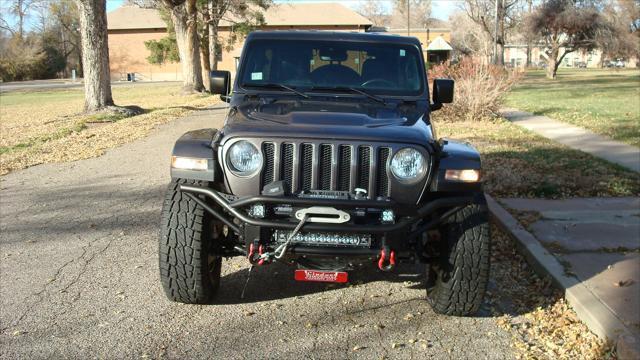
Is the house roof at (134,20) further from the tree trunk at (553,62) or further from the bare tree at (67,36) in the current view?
Result: the tree trunk at (553,62)

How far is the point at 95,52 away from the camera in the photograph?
16.4 metres

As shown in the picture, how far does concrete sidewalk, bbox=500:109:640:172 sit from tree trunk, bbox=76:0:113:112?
10872mm

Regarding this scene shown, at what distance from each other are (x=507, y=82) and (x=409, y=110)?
11065 mm

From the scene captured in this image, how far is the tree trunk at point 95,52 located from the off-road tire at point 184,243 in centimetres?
1370

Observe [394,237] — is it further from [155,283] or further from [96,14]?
[96,14]

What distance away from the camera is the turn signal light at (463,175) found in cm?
379

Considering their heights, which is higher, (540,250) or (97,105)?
(97,105)

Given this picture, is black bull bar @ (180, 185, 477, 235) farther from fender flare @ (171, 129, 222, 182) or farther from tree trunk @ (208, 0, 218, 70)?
tree trunk @ (208, 0, 218, 70)

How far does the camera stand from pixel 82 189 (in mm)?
8070

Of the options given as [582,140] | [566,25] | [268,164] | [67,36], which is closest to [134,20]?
[67,36]

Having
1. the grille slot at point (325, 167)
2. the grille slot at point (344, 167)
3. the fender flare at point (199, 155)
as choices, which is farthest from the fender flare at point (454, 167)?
the fender flare at point (199, 155)

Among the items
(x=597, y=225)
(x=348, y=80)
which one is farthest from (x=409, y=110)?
(x=597, y=225)

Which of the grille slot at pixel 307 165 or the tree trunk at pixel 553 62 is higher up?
the tree trunk at pixel 553 62

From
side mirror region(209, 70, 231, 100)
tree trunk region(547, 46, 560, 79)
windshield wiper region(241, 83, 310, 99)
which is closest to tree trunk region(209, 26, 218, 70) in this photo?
tree trunk region(547, 46, 560, 79)
